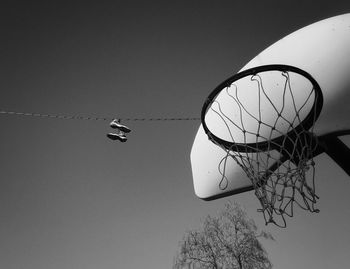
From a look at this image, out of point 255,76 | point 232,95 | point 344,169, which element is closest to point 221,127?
point 232,95

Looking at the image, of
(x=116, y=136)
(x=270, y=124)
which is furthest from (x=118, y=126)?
(x=270, y=124)

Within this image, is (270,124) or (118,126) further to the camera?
(118,126)

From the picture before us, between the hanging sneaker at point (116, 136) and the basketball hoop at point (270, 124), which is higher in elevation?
the hanging sneaker at point (116, 136)

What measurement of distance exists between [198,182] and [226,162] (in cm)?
55

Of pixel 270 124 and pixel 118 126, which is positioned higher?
pixel 118 126

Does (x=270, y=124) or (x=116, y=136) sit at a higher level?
(x=116, y=136)

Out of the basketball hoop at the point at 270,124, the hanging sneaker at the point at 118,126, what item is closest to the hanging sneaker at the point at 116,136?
the hanging sneaker at the point at 118,126

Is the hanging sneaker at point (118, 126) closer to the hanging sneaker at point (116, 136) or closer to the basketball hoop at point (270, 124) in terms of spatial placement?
the hanging sneaker at point (116, 136)

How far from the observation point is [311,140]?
3.16 meters

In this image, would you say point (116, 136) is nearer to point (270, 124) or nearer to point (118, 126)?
point (118, 126)

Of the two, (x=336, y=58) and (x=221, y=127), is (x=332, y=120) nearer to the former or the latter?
(x=336, y=58)

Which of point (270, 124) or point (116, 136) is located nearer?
point (270, 124)

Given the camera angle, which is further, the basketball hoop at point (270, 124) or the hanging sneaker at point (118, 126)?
the hanging sneaker at point (118, 126)

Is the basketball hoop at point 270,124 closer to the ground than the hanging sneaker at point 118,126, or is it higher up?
closer to the ground
